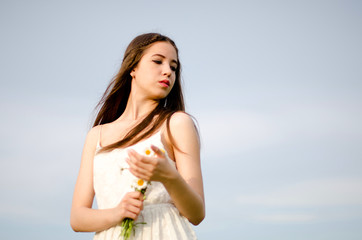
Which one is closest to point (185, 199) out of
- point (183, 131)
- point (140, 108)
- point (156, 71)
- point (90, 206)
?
point (183, 131)

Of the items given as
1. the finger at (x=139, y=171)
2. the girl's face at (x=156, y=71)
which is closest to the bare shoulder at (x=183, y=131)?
the girl's face at (x=156, y=71)

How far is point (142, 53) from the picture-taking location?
514cm

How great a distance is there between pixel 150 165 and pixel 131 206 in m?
0.67

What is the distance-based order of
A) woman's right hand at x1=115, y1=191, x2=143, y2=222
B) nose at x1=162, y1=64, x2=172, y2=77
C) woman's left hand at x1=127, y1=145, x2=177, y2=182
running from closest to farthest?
woman's left hand at x1=127, y1=145, x2=177, y2=182
woman's right hand at x1=115, y1=191, x2=143, y2=222
nose at x1=162, y1=64, x2=172, y2=77

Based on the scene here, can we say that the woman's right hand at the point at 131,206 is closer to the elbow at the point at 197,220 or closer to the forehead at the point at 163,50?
the elbow at the point at 197,220

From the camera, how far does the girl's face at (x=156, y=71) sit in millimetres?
4883

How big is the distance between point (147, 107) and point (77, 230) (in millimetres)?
1561

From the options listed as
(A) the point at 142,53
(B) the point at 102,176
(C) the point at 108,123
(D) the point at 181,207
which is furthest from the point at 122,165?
(A) the point at 142,53

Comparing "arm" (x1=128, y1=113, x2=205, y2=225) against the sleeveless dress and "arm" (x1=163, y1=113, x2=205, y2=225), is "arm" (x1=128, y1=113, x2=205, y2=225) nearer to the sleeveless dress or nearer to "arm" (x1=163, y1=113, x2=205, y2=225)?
"arm" (x1=163, y1=113, x2=205, y2=225)

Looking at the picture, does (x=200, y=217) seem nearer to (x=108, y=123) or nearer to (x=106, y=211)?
(x=106, y=211)

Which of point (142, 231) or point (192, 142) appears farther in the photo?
point (192, 142)

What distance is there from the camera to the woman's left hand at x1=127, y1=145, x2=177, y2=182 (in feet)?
10.9

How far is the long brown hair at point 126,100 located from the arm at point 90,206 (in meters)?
0.38

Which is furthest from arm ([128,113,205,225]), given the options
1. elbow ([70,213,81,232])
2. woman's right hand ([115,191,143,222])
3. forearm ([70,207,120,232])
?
elbow ([70,213,81,232])
